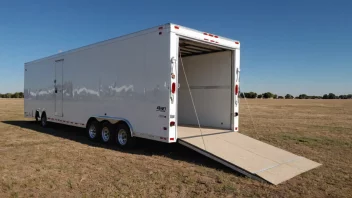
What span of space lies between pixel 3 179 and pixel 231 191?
402cm

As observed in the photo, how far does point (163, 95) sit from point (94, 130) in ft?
11.2

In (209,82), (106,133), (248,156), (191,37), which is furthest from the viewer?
(209,82)

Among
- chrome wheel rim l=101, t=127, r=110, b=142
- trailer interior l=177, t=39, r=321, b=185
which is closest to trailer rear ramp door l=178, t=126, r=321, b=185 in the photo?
trailer interior l=177, t=39, r=321, b=185

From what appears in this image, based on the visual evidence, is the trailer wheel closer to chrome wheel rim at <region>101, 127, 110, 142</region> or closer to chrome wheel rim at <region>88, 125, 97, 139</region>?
chrome wheel rim at <region>88, 125, 97, 139</region>

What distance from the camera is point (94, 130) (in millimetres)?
9078

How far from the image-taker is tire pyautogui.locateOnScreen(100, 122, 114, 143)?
8.32 metres

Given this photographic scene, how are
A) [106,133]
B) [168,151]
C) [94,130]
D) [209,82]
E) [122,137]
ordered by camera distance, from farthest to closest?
[94,130], [209,82], [106,133], [122,137], [168,151]

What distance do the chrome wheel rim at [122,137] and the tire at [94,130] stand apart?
1.00 m

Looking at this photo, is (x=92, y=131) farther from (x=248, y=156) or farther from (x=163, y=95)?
(x=248, y=156)

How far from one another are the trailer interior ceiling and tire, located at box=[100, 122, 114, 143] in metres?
2.58

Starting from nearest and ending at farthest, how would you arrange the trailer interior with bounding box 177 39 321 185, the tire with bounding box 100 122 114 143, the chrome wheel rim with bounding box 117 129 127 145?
the trailer interior with bounding box 177 39 321 185, the chrome wheel rim with bounding box 117 129 127 145, the tire with bounding box 100 122 114 143

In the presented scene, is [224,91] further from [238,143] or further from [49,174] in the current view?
[49,174]

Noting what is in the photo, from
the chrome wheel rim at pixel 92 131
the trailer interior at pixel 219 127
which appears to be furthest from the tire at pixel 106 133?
the trailer interior at pixel 219 127

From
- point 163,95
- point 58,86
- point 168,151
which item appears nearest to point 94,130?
point 168,151
